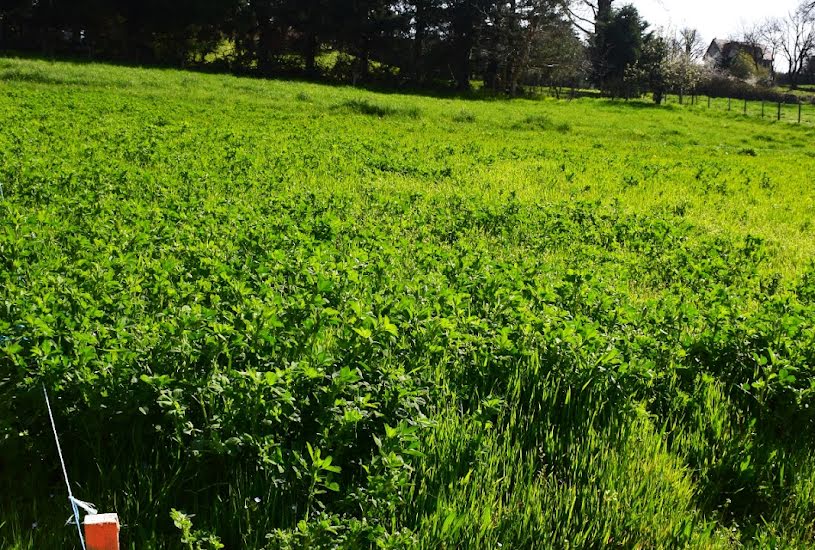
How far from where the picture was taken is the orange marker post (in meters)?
2.60

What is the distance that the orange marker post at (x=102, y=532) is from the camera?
8.53 ft

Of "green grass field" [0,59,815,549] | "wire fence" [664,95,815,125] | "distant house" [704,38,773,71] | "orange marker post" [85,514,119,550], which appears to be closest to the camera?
"orange marker post" [85,514,119,550]

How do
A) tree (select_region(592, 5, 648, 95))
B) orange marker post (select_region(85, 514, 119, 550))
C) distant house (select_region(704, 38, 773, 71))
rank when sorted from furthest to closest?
distant house (select_region(704, 38, 773, 71)), tree (select_region(592, 5, 648, 95)), orange marker post (select_region(85, 514, 119, 550))

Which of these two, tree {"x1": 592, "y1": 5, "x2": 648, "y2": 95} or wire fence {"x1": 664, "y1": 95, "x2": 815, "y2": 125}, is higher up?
tree {"x1": 592, "y1": 5, "x2": 648, "y2": 95}

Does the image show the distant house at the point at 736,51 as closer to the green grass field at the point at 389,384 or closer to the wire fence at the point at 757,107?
the wire fence at the point at 757,107

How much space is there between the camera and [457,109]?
3425cm

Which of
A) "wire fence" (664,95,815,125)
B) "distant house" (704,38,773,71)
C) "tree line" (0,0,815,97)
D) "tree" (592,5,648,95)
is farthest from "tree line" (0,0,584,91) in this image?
"distant house" (704,38,773,71)

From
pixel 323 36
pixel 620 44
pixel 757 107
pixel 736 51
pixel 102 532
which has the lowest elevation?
pixel 102 532

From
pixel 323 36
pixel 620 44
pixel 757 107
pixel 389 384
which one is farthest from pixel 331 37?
pixel 389 384

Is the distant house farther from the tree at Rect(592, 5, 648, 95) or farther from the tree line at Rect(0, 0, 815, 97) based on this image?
the tree line at Rect(0, 0, 815, 97)

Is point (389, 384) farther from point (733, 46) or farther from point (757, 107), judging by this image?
point (733, 46)

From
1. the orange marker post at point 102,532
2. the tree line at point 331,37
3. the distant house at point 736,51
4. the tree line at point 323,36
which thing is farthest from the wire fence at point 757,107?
the orange marker post at point 102,532

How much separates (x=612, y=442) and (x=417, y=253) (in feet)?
13.2

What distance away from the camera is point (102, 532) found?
2.61 metres
